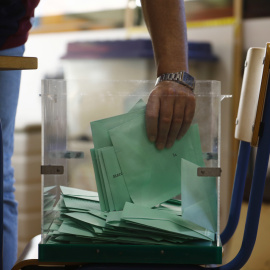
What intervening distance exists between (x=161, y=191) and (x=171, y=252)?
0.12 metres

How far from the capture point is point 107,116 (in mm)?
955

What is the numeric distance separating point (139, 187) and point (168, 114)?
14cm

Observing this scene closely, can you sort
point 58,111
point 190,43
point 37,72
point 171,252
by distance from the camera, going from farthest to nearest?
point 37,72 → point 190,43 → point 58,111 → point 171,252

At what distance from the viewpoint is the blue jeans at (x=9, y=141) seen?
109 cm

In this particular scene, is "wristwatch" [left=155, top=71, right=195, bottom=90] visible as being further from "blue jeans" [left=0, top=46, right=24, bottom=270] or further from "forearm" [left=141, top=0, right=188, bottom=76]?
"blue jeans" [left=0, top=46, right=24, bottom=270]

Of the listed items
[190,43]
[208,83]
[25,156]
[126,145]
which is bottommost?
[25,156]

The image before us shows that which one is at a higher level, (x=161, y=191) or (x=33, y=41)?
A: (x=33, y=41)

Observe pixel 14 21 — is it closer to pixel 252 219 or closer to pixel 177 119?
pixel 177 119

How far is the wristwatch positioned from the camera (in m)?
0.91

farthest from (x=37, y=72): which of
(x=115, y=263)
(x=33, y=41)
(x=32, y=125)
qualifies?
(x=115, y=263)

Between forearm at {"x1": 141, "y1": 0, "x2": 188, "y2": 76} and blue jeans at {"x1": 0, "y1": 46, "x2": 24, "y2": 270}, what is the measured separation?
0.31 meters

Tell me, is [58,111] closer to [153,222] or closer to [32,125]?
[153,222]

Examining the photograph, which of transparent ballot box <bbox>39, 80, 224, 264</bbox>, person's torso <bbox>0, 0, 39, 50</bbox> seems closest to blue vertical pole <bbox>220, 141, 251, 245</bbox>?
transparent ballot box <bbox>39, 80, 224, 264</bbox>

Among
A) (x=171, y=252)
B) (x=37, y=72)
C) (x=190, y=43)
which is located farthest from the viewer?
(x=37, y=72)
